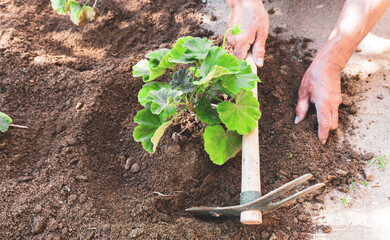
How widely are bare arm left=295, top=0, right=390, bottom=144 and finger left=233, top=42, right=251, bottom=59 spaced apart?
51 cm

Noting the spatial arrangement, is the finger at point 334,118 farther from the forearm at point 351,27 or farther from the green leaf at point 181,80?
the green leaf at point 181,80

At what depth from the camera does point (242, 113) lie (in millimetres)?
1631

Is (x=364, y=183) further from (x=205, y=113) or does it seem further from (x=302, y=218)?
(x=205, y=113)

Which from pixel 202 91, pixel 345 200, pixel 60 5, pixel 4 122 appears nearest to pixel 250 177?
pixel 202 91

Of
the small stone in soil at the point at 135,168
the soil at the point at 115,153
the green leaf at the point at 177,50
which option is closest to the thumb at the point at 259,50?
the soil at the point at 115,153

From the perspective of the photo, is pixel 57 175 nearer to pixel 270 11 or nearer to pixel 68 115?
pixel 68 115

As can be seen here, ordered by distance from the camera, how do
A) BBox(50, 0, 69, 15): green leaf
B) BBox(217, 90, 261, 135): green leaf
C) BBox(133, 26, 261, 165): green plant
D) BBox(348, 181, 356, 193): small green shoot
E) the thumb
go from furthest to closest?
BBox(50, 0, 69, 15): green leaf
the thumb
BBox(348, 181, 356, 193): small green shoot
BBox(217, 90, 261, 135): green leaf
BBox(133, 26, 261, 165): green plant

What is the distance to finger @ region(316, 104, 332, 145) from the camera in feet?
6.59

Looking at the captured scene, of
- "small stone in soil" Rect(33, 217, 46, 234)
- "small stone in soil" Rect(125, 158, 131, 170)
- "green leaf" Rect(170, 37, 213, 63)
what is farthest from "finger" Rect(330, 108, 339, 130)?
"small stone in soil" Rect(33, 217, 46, 234)

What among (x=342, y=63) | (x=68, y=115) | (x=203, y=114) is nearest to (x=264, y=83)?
(x=342, y=63)

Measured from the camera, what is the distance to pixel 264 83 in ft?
7.60

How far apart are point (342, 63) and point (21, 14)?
283 centimetres

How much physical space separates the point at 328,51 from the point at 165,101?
138 centimetres

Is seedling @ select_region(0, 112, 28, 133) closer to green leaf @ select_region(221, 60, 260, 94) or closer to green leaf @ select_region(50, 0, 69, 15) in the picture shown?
green leaf @ select_region(50, 0, 69, 15)
